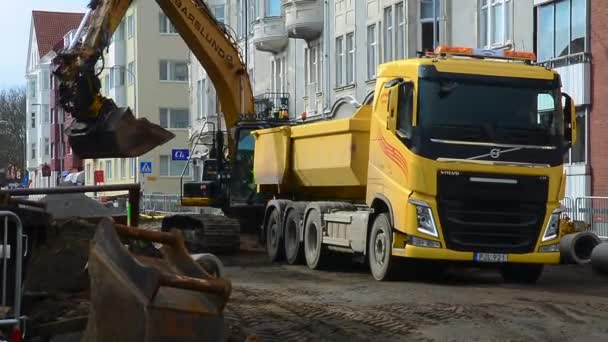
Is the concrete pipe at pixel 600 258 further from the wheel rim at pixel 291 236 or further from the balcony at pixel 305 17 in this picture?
the balcony at pixel 305 17

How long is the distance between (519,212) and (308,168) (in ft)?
16.9

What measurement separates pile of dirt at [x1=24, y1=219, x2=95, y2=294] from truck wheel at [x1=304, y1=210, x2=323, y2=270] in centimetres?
891

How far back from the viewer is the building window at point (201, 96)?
59.5 metres

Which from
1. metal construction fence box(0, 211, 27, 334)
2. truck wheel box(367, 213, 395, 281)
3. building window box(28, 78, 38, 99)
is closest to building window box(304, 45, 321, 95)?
truck wheel box(367, 213, 395, 281)

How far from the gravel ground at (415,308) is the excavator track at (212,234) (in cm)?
396

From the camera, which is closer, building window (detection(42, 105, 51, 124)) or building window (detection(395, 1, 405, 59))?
building window (detection(395, 1, 405, 59))

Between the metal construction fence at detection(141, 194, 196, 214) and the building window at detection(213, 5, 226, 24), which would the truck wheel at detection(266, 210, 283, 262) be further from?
the building window at detection(213, 5, 226, 24)

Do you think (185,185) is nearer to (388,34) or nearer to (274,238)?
(274,238)

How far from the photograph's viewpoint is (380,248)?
55.9ft

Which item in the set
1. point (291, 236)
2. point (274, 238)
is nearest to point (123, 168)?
point (274, 238)

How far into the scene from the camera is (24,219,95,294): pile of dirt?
33.0 ft

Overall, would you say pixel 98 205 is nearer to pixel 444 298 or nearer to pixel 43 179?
pixel 444 298

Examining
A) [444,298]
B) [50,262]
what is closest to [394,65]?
[444,298]

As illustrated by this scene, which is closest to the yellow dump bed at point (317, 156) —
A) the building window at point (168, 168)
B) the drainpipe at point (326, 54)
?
the drainpipe at point (326, 54)
